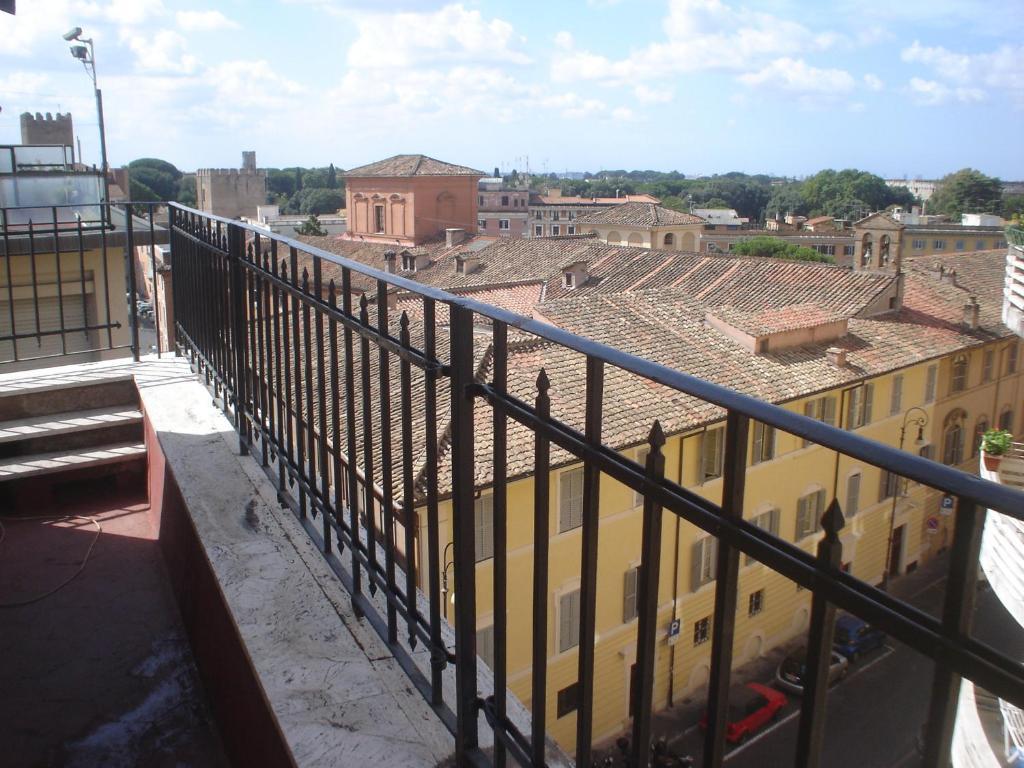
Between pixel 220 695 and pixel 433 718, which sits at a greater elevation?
pixel 433 718

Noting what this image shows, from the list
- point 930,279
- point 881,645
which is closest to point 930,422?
point 930,279

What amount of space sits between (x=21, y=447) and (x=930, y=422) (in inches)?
755

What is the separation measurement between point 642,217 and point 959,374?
2361 centimetres

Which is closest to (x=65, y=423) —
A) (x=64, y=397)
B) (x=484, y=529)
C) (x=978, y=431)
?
(x=64, y=397)

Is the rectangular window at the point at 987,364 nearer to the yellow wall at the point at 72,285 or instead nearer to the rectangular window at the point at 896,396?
the rectangular window at the point at 896,396

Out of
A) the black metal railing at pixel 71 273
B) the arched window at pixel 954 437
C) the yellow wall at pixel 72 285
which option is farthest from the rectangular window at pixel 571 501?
the arched window at pixel 954 437

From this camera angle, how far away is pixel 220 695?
2.58 metres

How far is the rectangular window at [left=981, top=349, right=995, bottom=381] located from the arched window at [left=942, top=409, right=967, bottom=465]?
4.33 feet

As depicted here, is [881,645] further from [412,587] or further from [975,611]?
[412,587]

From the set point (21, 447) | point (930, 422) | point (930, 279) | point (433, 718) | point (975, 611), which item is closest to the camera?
point (975, 611)

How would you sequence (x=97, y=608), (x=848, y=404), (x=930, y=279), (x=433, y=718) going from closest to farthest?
(x=433, y=718)
(x=97, y=608)
(x=848, y=404)
(x=930, y=279)

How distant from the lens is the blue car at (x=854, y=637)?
950 millimetres

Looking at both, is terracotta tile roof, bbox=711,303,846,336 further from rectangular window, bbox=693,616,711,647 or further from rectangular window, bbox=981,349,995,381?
rectangular window, bbox=693,616,711,647

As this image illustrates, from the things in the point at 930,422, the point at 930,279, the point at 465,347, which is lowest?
the point at 930,422
